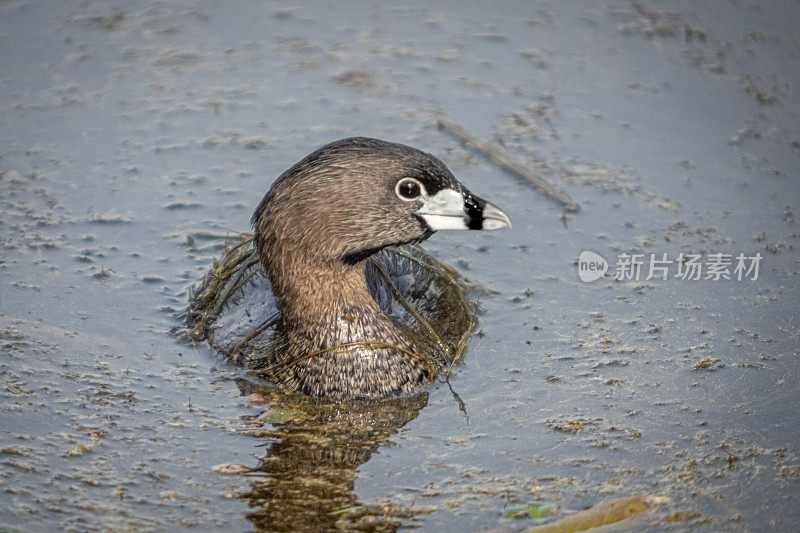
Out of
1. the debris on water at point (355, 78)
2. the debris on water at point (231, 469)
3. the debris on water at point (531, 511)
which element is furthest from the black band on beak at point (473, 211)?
the debris on water at point (355, 78)

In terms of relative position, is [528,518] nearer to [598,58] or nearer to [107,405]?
[107,405]

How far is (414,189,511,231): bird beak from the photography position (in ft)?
19.5

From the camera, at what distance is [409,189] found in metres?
5.89

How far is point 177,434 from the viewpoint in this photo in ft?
17.9

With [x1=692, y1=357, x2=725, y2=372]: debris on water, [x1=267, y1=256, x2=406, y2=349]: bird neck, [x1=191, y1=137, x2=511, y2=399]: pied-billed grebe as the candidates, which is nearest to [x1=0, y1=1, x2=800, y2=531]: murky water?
[x1=692, y1=357, x2=725, y2=372]: debris on water

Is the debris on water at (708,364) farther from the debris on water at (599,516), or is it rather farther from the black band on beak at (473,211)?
the black band on beak at (473,211)

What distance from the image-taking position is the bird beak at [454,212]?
5.95 m

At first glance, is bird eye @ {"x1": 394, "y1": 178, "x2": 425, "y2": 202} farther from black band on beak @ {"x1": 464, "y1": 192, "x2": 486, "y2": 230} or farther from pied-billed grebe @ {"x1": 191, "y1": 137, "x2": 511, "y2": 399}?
black band on beak @ {"x1": 464, "y1": 192, "x2": 486, "y2": 230}

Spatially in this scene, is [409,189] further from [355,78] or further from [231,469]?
[355,78]

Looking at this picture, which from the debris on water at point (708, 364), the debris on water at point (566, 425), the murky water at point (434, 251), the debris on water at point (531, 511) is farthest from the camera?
the debris on water at point (708, 364)

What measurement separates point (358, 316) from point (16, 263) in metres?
2.70

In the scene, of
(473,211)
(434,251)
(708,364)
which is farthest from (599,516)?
(434,251)

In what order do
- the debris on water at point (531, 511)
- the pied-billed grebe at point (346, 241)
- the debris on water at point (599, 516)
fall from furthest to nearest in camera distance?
the pied-billed grebe at point (346, 241), the debris on water at point (531, 511), the debris on water at point (599, 516)

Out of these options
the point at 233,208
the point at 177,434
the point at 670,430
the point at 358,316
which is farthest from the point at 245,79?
the point at 670,430
